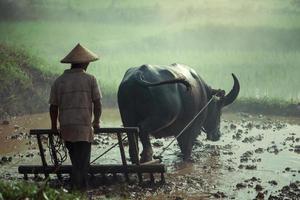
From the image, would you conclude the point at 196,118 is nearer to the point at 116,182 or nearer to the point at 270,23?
the point at 116,182

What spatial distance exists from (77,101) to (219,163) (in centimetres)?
436

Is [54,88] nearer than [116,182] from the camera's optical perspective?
Yes

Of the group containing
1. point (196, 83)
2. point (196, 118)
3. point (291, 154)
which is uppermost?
point (196, 83)

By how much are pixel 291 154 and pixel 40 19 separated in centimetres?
2217

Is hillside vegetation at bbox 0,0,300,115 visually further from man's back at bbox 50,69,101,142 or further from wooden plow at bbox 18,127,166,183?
man's back at bbox 50,69,101,142

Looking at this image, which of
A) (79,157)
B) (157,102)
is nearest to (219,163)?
(157,102)

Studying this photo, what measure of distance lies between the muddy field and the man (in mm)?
878

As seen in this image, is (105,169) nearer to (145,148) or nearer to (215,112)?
(145,148)

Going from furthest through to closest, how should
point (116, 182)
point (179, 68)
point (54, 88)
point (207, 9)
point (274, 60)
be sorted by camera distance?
1. point (207, 9)
2. point (274, 60)
3. point (179, 68)
4. point (116, 182)
5. point (54, 88)

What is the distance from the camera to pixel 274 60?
25797mm

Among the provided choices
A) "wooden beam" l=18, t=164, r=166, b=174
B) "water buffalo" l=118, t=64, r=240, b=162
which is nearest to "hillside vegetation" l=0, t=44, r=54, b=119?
"water buffalo" l=118, t=64, r=240, b=162

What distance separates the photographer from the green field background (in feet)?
77.8

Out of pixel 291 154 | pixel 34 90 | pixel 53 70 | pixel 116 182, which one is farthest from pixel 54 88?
pixel 53 70

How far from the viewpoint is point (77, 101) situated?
7031 millimetres
